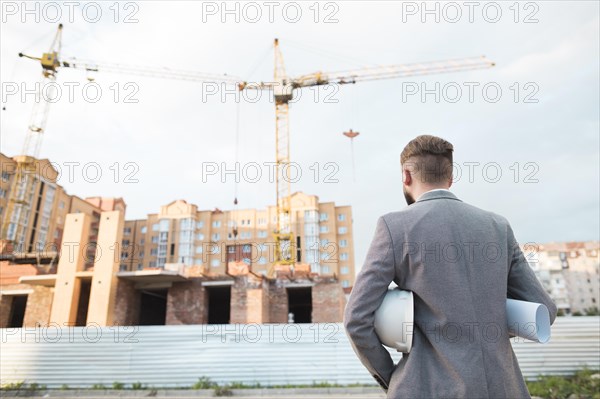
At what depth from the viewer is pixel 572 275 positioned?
77.9m

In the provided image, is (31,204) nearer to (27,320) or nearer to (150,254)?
(150,254)

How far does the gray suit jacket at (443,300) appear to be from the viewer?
1480 millimetres

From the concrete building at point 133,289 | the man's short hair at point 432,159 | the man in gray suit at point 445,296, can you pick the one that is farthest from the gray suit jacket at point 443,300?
the concrete building at point 133,289

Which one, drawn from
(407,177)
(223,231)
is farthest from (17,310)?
(223,231)

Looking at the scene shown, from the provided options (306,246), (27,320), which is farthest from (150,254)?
(27,320)

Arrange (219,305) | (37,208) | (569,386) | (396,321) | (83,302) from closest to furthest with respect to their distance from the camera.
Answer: (396,321)
(569,386)
(83,302)
(219,305)
(37,208)

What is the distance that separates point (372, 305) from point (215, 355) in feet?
38.9

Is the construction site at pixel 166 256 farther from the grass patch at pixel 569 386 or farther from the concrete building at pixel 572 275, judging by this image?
the concrete building at pixel 572 275

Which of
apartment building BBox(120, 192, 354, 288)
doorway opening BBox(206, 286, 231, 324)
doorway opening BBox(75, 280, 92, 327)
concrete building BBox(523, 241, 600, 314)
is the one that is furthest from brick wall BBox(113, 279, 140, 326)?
concrete building BBox(523, 241, 600, 314)

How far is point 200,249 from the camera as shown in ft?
222

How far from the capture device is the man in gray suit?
1482mm

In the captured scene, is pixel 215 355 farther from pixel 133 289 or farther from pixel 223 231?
pixel 223 231

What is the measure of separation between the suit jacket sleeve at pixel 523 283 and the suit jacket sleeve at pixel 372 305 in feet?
1.92

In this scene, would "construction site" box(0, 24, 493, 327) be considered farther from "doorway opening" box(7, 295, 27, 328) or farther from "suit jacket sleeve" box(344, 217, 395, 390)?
"suit jacket sleeve" box(344, 217, 395, 390)
